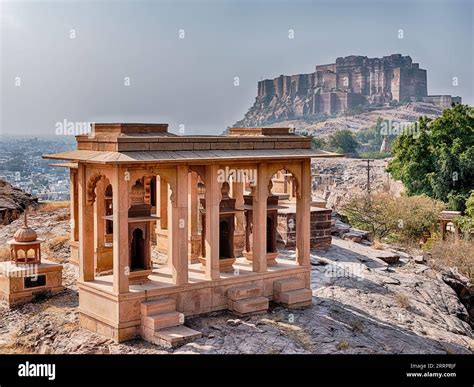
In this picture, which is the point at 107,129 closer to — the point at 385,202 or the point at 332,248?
the point at 332,248

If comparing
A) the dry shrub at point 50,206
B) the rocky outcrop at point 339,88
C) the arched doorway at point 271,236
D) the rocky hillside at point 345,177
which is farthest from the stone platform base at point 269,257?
the rocky outcrop at point 339,88

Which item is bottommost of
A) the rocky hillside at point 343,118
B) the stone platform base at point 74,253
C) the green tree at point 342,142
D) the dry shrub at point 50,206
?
the stone platform base at point 74,253

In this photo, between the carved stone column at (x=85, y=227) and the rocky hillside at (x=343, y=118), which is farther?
the rocky hillside at (x=343, y=118)

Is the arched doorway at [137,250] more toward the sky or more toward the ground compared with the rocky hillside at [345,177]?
more toward the ground

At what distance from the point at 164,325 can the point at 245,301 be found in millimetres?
1443

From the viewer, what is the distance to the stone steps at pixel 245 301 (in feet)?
30.3

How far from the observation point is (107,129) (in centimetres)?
917

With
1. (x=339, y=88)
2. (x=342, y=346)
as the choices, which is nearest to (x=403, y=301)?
(x=342, y=346)

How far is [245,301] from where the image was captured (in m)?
9.34

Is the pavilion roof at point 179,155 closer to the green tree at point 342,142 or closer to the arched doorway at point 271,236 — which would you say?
the arched doorway at point 271,236

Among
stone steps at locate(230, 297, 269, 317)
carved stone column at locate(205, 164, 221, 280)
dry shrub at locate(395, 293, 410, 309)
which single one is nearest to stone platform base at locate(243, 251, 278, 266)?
stone steps at locate(230, 297, 269, 317)

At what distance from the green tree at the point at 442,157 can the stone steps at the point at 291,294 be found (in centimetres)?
1965

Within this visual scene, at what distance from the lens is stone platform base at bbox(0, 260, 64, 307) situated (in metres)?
10.1
